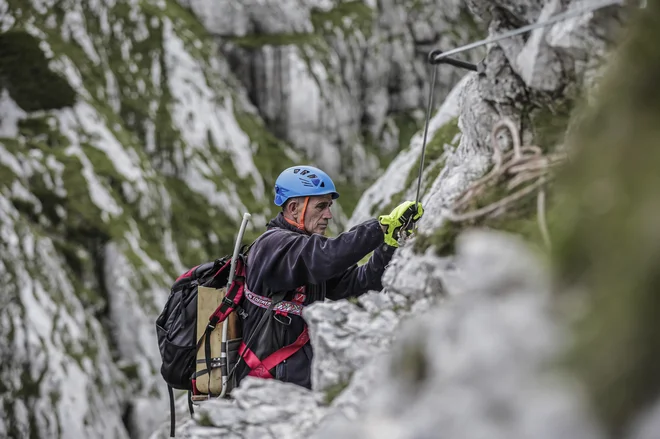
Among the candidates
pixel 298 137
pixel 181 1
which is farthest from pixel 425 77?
pixel 181 1

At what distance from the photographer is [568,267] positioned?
3.94 m

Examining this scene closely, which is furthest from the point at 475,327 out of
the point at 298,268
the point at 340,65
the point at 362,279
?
the point at 340,65

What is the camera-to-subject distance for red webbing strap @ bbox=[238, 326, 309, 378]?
9164 millimetres

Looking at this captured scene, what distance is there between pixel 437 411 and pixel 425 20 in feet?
363

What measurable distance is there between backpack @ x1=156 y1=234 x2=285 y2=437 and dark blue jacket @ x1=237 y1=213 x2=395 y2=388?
7.1 inches

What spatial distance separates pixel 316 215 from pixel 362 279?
1197mm

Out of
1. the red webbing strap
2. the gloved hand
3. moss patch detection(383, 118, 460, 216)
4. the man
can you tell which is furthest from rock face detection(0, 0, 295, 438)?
the gloved hand

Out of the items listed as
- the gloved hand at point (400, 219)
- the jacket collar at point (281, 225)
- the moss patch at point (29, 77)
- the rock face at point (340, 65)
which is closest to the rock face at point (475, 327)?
the gloved hand at point (400, 219)

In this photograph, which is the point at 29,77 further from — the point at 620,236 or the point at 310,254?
the point at 620,236

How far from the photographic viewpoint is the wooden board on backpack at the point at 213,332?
9.39 metres

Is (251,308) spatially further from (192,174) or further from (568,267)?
(192,174)

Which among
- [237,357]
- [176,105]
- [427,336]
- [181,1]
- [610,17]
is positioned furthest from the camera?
[181,1]

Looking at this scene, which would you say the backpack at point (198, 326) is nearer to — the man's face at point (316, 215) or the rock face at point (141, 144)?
the man's face at point (316, 215)

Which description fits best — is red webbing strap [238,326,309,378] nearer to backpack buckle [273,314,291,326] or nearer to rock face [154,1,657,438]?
backpack buckle [273,314,291,326]
